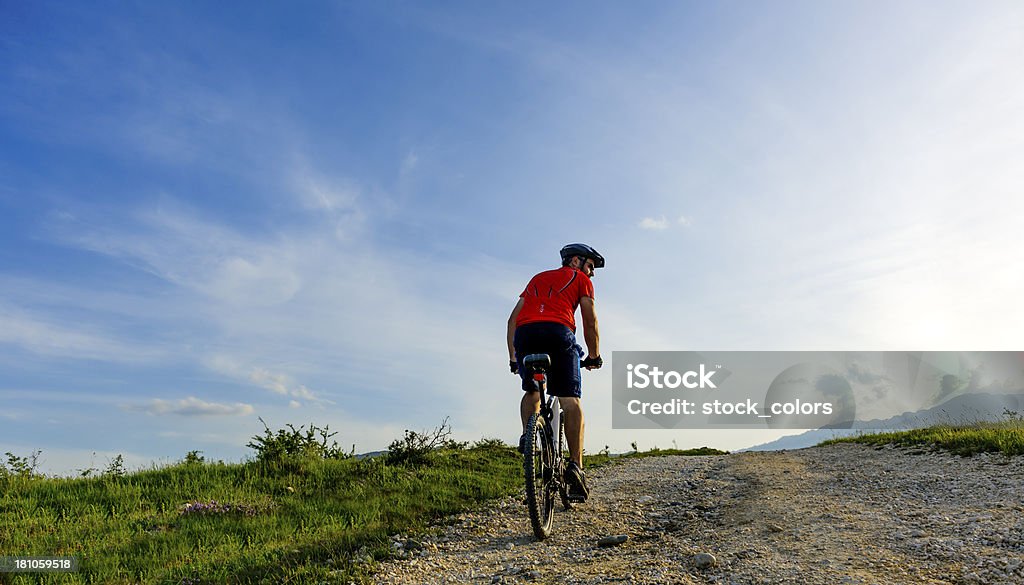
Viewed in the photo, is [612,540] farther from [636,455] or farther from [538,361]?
[636,455]

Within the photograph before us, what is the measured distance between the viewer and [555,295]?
27.8 ft

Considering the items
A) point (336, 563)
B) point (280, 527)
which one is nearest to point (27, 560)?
point (280, 527)

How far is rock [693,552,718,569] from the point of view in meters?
6.38

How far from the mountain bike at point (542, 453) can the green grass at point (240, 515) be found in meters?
1.80

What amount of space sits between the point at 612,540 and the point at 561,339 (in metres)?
2.47

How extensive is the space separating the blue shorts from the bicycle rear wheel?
0.59 meters

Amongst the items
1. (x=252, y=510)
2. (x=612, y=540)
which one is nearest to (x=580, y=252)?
(x=612, y=540)

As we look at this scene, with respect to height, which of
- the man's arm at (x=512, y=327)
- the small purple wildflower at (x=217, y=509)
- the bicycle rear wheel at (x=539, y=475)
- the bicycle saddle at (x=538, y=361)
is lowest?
A: the small purple wildflower at (x=217, y=509)

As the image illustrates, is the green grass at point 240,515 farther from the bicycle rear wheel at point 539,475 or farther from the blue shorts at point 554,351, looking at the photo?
the blue shorts at point 554,351

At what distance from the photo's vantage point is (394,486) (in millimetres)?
10961

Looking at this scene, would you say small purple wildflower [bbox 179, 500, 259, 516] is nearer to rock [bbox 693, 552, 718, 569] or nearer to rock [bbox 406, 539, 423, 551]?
rock [bbox 406, 539, 423, 551]

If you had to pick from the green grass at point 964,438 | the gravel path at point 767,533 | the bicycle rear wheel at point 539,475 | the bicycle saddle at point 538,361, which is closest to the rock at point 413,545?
the gravel path at point 767,533

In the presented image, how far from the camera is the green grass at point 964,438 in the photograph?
1236 cm

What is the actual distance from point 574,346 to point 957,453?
30.0 ft
